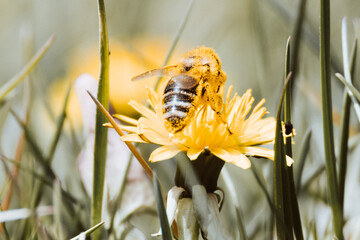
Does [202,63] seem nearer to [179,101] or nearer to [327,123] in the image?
[179,101]

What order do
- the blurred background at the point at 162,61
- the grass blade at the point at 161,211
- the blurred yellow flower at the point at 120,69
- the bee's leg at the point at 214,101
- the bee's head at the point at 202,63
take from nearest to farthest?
1. the grass blade at the point at 161,211
2. the bee's leg at the point at 214,101
3. the bee's head at the point at 202,63
4. the blurred background at the point at 162,61
5. the blurred yellow flower at the point at 120,69

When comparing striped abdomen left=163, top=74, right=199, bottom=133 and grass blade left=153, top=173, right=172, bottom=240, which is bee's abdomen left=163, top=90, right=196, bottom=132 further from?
grass blade left=153, top=173, right=172, bottom=240

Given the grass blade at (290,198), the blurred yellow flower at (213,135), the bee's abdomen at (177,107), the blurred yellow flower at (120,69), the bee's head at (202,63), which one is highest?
the blurred yellow flower at (120,69)

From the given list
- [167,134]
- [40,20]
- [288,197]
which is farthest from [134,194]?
[40,20]

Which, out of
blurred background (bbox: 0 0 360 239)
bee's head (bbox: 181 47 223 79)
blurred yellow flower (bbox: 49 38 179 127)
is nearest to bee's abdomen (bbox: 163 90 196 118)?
bee's head (bbox: 181 47 223 79)

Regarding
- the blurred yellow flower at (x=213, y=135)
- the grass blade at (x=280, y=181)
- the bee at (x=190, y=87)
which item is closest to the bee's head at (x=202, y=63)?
the bee at (x=190, y=87)

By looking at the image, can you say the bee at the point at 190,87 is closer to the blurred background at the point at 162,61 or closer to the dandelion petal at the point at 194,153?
the dandelion petal at the point at 194,153

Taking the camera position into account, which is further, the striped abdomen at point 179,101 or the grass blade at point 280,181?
the striped abdomen at point 179,101

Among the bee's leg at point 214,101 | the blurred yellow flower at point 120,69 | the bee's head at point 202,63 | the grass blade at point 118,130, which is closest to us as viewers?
the grass blade at point 118,130
